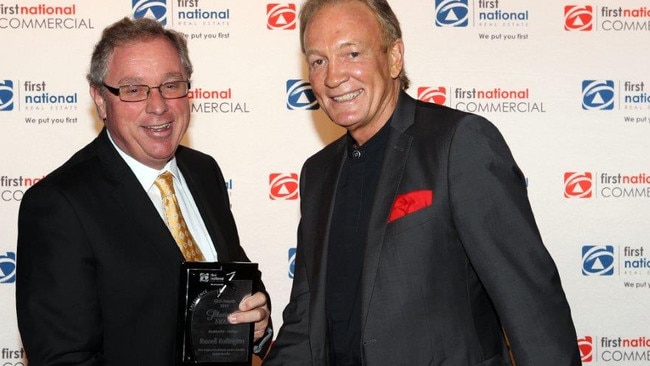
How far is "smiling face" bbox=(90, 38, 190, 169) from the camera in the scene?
9.36 feet

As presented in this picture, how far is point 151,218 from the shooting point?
2822mm

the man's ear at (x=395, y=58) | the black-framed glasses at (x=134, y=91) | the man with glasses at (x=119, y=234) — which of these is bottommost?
the man with glasses at (x=119, y=234)

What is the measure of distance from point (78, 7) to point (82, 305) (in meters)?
2.81

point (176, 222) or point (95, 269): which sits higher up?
point (176, 222)

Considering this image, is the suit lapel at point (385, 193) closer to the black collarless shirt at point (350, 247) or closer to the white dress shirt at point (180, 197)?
the black collarless shirt at point (350, 247)

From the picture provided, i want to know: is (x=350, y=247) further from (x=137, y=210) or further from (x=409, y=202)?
(x=137, y=210)

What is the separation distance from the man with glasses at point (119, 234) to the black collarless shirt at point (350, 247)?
0.33 m

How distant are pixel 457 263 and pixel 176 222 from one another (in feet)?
3.54

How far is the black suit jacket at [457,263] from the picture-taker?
7.48ft

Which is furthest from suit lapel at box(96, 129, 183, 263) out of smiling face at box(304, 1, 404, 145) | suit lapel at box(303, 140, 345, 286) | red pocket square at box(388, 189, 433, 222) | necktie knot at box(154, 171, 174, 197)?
red pocket square at box(388, 189, 433, 222)

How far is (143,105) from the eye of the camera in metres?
2.86

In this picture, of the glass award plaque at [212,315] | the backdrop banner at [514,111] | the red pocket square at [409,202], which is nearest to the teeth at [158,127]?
the glass award plaque at [212,315]

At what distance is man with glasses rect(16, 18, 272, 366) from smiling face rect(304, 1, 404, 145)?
59 cm

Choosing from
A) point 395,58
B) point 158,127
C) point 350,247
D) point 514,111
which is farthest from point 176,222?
point 514,111
